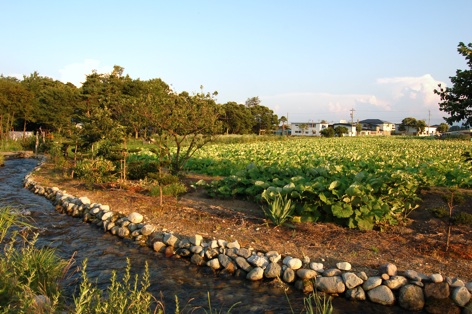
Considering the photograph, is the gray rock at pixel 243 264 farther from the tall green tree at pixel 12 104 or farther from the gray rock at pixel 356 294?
the tall green tree at pixel 12 104

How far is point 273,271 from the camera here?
18.8ft

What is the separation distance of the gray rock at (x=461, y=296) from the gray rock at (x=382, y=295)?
75cm

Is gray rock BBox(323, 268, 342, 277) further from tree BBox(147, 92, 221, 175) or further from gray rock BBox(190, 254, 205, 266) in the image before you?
tree BBox(147, 92, 221, 175)

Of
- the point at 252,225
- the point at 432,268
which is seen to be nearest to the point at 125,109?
the point at 252,225

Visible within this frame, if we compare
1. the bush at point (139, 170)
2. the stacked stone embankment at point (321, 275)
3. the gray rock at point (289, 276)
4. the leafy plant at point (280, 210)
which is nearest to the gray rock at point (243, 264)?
the stacked stone embankment at point (321, 275)

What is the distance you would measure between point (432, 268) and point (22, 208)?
969 cm

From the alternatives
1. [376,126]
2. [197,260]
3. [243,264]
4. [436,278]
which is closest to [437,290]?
[436,278]

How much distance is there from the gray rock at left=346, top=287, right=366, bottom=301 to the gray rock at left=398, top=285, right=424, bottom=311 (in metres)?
0.48

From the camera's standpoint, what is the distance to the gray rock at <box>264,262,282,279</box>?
5.71 metres

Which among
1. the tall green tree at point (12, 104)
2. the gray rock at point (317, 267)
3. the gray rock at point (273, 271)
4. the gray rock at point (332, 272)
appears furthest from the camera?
the tall green tree at point (12, 104)

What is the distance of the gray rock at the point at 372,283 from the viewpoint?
5.21 meters

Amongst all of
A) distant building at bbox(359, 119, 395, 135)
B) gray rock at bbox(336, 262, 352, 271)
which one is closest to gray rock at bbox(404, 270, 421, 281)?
gray rock at bbox(336, 262, 352, 271)

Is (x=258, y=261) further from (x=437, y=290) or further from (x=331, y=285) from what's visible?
(x=437, y=290)

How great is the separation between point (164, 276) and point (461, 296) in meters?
4.20
